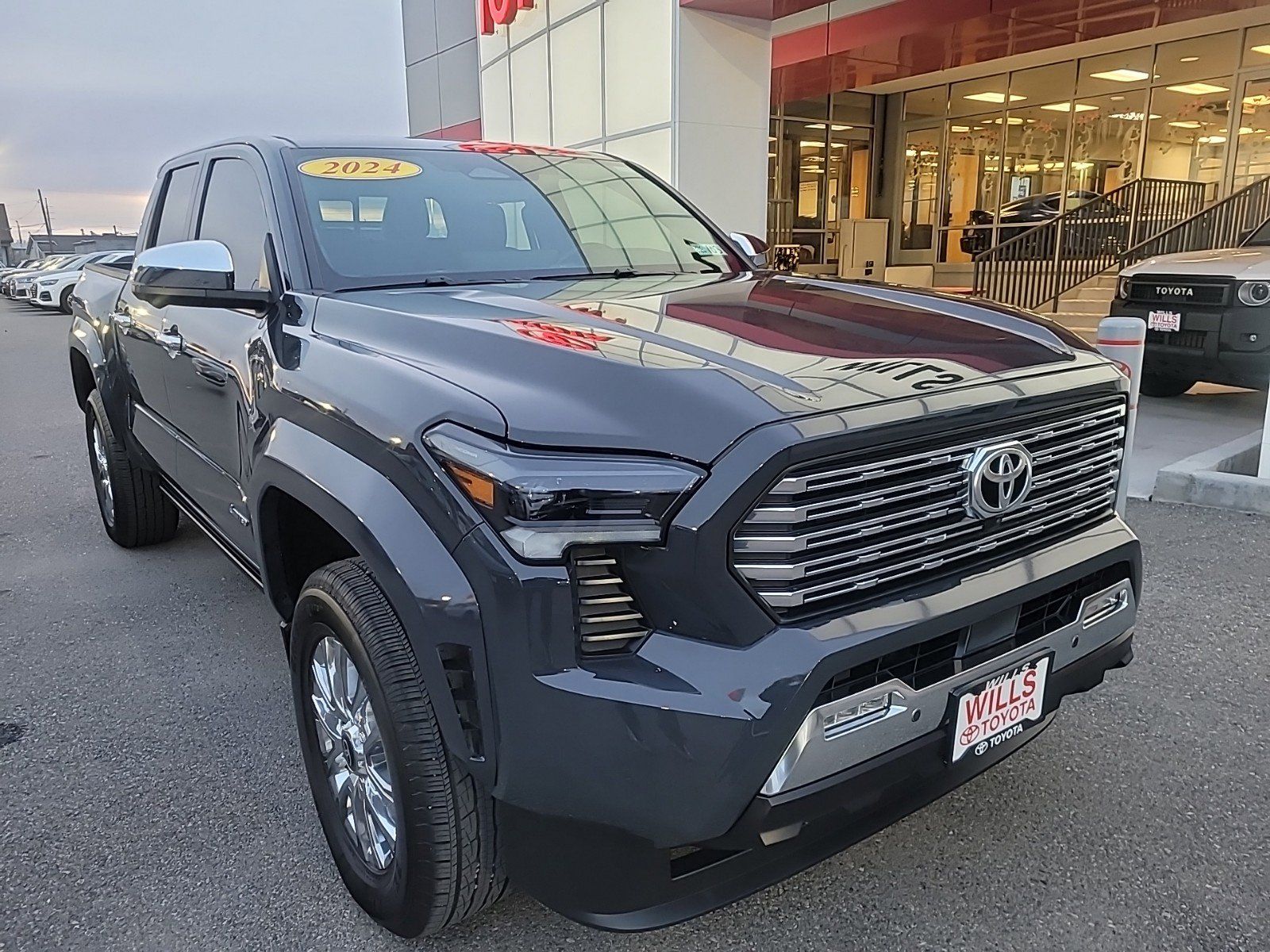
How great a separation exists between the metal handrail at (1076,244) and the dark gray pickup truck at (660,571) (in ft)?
35.5

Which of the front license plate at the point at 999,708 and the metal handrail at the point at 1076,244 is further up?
the metal handrail at the point at 1076,244

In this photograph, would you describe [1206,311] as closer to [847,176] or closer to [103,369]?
[103,369]

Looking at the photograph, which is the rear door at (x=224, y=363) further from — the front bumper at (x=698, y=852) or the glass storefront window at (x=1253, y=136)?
the glass storefront window at (x=1253, y=136)

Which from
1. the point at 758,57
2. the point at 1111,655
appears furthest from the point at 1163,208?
the point at 1111,655

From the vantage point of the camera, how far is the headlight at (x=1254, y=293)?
270 inches

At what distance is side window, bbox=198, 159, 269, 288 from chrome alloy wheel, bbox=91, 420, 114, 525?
1714mm

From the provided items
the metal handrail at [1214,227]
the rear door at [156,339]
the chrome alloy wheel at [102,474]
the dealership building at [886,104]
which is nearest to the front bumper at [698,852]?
the rear door at [156,339]

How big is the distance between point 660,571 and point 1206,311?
720cm

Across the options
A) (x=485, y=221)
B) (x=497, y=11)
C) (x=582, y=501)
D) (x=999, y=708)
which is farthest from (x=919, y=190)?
(x=582, y=501)

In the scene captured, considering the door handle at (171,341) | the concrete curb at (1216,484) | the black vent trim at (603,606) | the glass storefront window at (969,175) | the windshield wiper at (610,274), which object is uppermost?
the glass storefront window at (969,175)

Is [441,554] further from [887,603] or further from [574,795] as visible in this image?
[887,603]

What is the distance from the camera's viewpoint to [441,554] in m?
1.71

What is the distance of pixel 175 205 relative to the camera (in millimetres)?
3992

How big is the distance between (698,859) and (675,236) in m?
2.45
